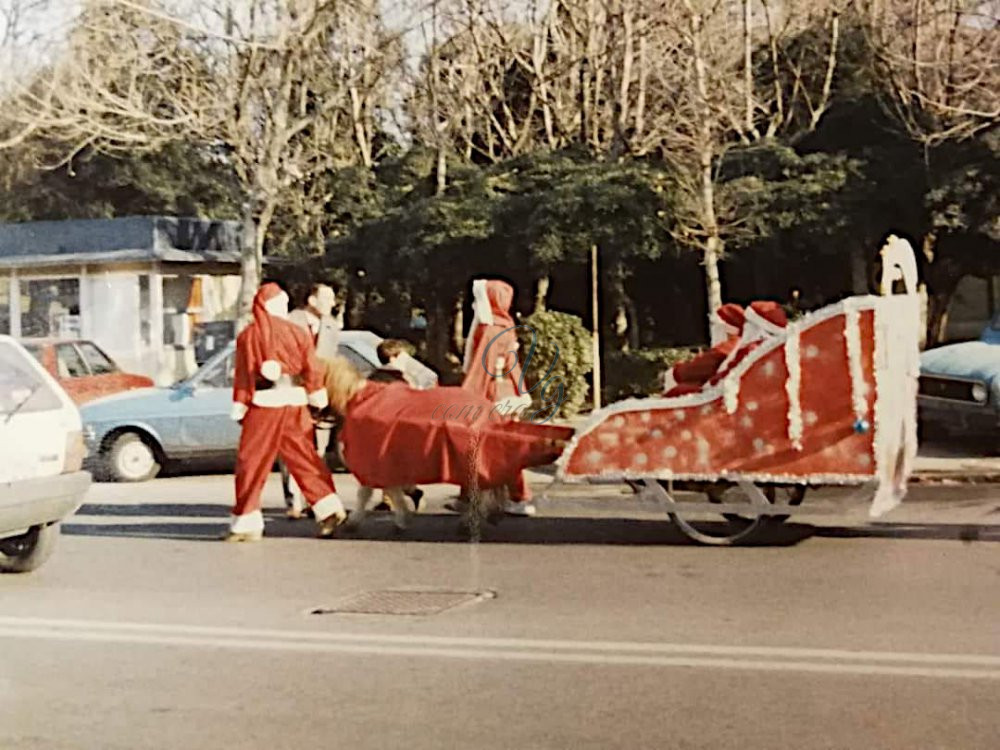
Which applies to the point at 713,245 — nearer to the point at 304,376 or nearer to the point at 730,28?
the point at 730,28

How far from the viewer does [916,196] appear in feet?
71.5

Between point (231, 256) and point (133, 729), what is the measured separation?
24656 millimetres

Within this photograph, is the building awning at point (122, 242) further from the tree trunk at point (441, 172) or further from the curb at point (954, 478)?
the curb at point (954, 478)

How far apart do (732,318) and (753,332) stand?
0.75 metres

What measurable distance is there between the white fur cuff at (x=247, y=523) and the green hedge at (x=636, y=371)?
34.2 ft

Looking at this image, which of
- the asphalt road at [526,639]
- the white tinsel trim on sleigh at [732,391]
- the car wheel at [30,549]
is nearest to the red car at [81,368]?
the asphalt road at [526,639]

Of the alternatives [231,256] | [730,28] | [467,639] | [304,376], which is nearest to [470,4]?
[730,28]

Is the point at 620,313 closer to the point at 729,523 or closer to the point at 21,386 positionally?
the point at 729,523

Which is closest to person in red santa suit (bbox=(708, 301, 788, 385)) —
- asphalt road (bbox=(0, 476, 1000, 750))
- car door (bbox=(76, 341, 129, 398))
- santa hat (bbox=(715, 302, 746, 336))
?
santa hat (bbox=(715, 302, 746, 336))

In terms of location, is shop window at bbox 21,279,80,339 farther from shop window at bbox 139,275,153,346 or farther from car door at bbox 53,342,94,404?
car door at bbox 53,342,94,404

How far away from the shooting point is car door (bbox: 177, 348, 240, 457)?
15.8 meters

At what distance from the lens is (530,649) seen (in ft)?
24.5

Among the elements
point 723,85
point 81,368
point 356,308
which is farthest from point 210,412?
point 723,85

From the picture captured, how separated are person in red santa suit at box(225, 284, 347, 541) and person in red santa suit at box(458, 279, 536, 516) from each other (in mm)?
1087
